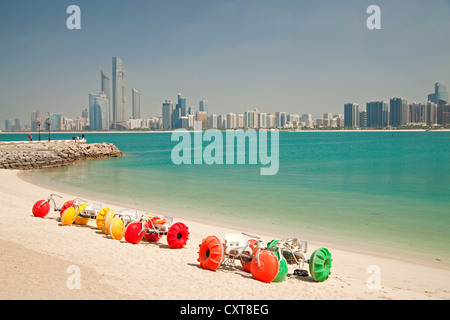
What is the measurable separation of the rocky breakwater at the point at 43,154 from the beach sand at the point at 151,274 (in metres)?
28.3

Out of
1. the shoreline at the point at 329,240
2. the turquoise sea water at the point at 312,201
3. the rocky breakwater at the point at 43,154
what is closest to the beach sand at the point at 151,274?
the shoreline at the point at 329,240

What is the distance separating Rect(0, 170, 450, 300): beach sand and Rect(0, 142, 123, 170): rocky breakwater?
28.3 meters

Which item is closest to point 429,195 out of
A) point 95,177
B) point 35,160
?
point 95,177

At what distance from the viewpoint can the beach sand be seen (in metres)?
6.34

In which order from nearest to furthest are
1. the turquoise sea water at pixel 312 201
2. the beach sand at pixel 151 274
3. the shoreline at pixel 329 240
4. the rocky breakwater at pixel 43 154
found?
the beach sand at pixel 151 274 → the shoreline at pixel 329 240 → the turquoise sea water at pixel 312 201 → the rocky breakwater at pixel 43 154

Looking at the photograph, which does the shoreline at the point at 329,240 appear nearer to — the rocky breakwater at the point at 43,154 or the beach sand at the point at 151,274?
the beach sand at the point at 151,274

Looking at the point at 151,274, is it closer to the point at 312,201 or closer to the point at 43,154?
the point at 312,201

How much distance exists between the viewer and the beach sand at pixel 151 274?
634cm

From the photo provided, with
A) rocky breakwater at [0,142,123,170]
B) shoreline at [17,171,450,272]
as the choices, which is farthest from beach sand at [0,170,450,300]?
rocky breakwater at [0,142,123,170]

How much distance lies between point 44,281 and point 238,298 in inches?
138

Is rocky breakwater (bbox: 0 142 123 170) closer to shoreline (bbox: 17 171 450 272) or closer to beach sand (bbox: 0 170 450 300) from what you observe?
shoreline (bbox: 17 171 450 272)

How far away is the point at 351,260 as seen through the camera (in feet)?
32.4
